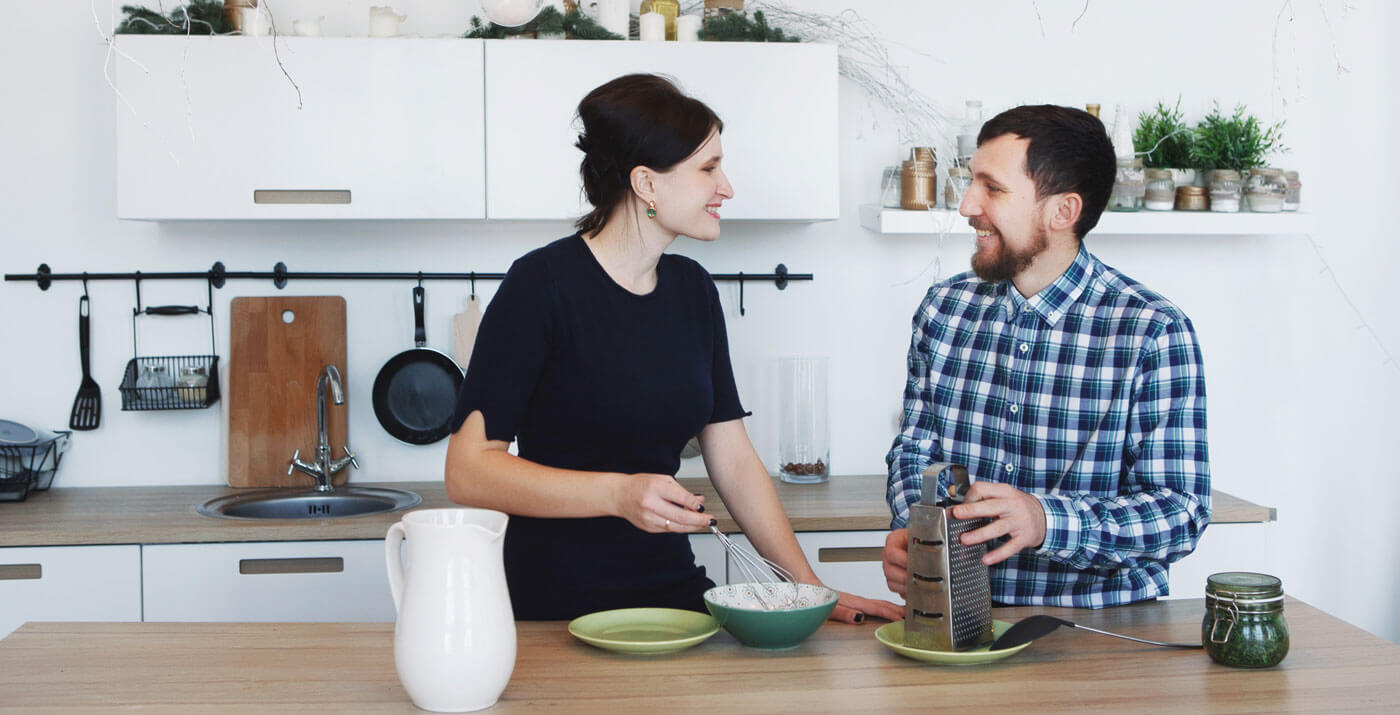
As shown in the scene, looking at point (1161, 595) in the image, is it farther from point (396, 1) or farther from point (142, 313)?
point (142, 313)

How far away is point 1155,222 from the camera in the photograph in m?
3.04

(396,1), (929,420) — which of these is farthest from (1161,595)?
(396,1)

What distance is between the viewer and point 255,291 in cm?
317

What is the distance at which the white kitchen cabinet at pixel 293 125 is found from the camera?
9.11 feet

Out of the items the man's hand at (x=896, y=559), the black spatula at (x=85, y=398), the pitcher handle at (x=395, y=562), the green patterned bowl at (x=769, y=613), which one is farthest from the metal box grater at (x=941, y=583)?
the black spatula at (x=85, y=398)

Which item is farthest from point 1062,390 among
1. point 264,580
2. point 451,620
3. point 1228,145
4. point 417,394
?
point 417,394

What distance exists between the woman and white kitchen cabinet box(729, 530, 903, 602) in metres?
0.78

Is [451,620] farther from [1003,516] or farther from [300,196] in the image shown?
[300,196]

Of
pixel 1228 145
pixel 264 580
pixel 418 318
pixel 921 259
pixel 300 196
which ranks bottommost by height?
pixel 264 580

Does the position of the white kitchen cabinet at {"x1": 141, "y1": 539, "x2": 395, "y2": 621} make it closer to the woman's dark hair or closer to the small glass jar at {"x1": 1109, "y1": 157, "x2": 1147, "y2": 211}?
the woman's dark hair

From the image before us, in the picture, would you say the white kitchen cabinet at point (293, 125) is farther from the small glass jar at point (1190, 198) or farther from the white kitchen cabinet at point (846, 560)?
the small glass jar at point (1190, 198)

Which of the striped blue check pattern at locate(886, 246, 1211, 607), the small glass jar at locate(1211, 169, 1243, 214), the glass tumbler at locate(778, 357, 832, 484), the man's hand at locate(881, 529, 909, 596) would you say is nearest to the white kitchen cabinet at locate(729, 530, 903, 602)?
the glass tumbler at locate(778, 357, 832, 484)

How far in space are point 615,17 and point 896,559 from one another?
1.67m

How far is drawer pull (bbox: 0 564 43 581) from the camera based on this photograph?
8.54ft
